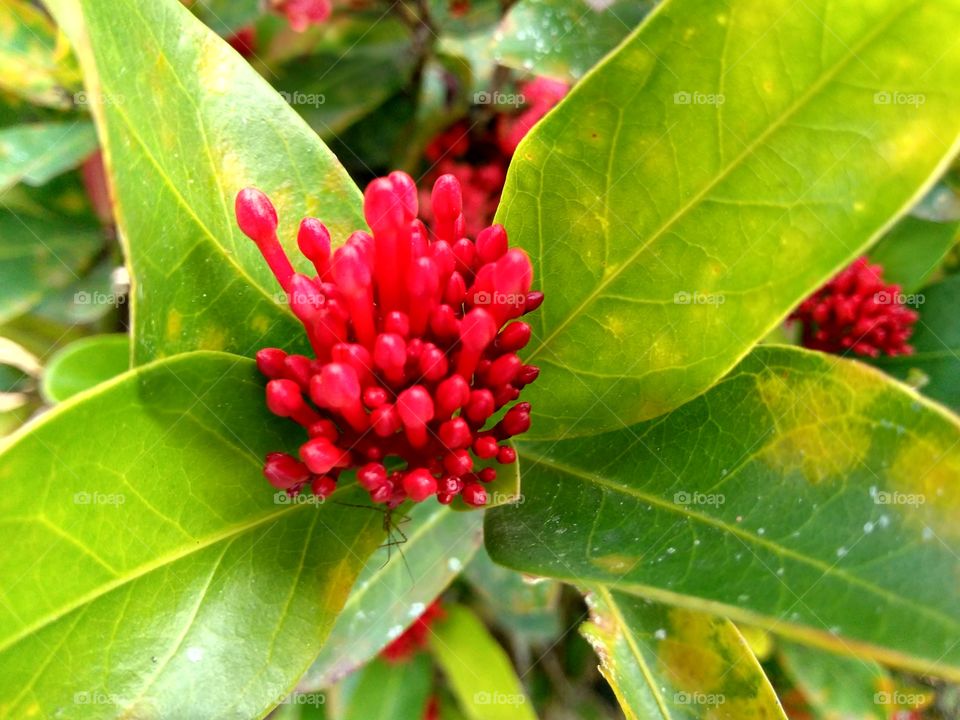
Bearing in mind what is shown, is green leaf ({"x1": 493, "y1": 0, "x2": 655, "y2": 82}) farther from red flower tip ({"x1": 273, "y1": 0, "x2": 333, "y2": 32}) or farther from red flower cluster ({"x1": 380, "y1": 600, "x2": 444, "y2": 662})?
red flower cluster ({"x1": 380, "y1": 600, "x2": 444, "y2": 662})

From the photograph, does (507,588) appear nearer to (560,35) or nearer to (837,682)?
(837,682)

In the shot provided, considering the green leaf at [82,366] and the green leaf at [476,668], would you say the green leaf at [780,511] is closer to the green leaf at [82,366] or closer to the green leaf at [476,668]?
the green leaf at [82,366]

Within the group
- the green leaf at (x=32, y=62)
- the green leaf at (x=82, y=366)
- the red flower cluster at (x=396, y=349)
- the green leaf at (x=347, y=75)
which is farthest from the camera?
the green leaf at (x=347, y=75)

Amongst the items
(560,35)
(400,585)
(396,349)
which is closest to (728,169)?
(396,349)

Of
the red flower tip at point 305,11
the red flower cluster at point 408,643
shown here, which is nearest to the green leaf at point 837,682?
the red flower cluster at point 408,643

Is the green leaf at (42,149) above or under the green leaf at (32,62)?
under

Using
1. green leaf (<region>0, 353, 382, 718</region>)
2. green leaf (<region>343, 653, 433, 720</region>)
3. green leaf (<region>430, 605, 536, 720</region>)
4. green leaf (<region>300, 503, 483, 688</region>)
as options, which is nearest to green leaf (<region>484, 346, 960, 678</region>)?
green leaf (<region>0, 353, 382, 718</region>)
